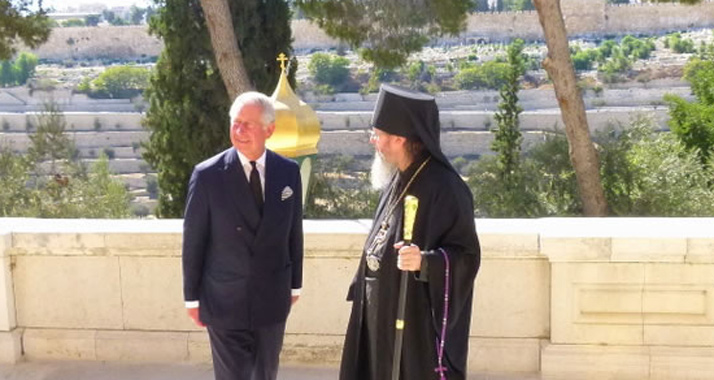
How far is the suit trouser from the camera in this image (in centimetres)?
375

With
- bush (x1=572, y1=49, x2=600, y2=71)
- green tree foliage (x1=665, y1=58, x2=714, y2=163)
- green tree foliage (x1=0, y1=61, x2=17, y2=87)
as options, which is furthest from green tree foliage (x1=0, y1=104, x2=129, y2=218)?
green tree foliage (x1=0, y1=61, x2=17, y2=87)

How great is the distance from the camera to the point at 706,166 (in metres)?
14.5

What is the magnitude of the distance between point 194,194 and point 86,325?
1802mm

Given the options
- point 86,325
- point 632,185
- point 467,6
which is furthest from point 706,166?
point 86,325

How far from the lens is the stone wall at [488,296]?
4613mm

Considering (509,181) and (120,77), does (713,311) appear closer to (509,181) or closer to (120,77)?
(509,181)

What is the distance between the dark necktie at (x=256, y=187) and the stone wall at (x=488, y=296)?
1.08 m

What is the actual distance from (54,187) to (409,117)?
544 inches

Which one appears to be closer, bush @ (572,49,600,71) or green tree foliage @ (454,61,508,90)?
green tree foliage @ (454,61,508,90)

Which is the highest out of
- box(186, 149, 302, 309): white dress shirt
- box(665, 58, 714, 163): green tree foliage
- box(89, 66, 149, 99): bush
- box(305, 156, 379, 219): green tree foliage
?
box(186, 149, 302, 309): white dress shirt

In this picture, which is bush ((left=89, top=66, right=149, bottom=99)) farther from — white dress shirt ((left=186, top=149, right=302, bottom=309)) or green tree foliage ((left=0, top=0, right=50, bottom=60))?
white dress shirt ((left=186, top=149, right=302, bottom=309))

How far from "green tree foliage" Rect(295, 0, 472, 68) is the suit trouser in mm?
11537

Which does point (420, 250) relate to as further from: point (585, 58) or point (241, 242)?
point (585, 58)

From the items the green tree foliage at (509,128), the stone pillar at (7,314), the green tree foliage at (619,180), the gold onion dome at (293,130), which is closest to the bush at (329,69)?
the green tree foliage at (509,128)
